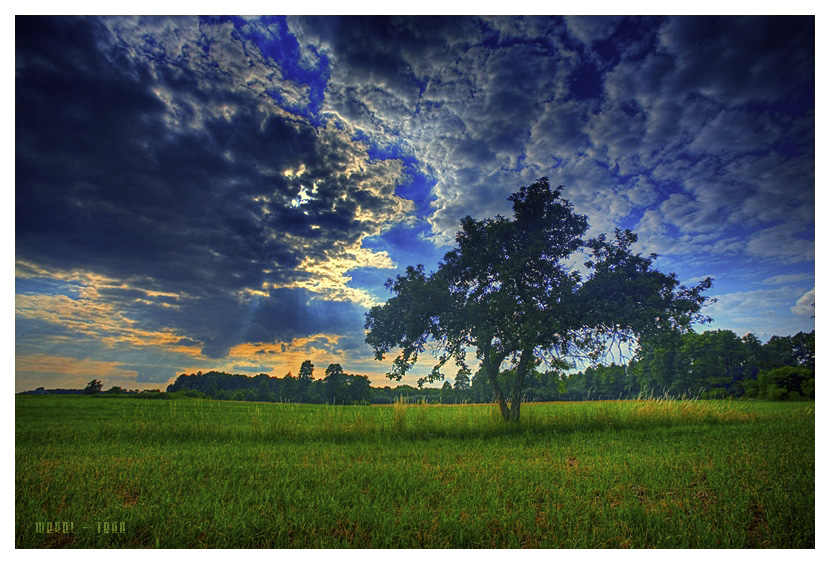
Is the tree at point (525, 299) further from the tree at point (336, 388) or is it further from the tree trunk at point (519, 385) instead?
the tree at point (336, 388)

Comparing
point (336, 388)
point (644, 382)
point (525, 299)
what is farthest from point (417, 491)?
point (336, 388)

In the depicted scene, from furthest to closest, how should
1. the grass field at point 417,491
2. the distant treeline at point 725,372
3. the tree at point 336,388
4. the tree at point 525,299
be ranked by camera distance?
the tree at point 336,388, the distant treeline at point 725,372, the tree at point 525,299, the grass field at point 417,491

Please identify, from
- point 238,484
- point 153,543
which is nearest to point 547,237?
point 238,484

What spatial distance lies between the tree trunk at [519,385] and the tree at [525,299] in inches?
1.4

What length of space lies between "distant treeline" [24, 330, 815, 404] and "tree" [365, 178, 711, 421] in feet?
3.03

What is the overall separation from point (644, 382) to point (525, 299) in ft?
83.2

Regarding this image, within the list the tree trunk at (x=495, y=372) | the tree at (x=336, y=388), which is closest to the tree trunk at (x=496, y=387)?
the tree trunk at (x=495, y=372)

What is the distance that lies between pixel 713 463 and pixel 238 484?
26.5 ft

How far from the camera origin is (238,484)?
5.16 m

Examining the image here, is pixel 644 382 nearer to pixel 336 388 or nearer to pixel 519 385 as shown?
pixel 519 385

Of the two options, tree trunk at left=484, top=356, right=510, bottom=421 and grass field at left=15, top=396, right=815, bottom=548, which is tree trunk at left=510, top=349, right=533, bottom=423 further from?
grass field at left=15, top=396, right=815, bottom=548

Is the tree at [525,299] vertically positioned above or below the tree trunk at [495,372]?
above

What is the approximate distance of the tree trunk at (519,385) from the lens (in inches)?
481

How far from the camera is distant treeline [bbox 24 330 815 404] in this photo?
528 inches
